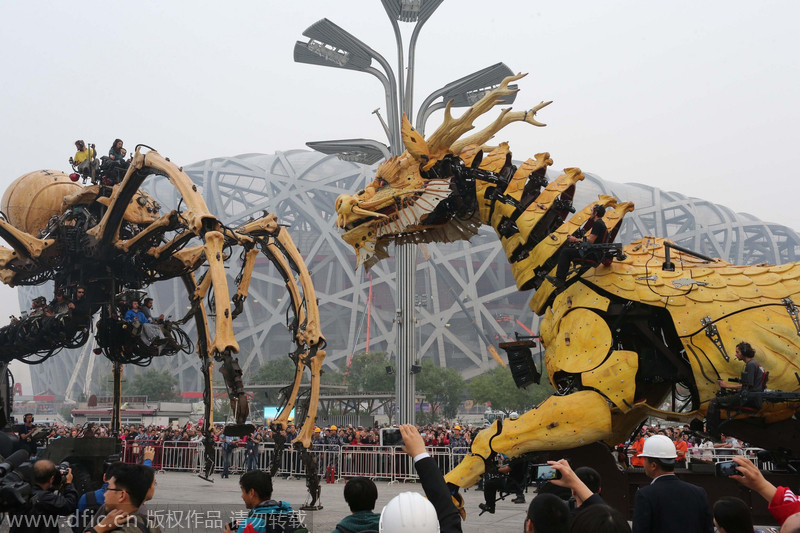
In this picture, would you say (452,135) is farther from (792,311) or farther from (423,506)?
(423,506)

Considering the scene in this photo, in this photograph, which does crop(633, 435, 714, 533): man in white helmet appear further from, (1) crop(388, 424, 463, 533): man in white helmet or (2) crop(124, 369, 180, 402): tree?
(2) crop(124, 369, 180, 402): tree

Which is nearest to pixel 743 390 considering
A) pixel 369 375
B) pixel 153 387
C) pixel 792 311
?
pixel 792 311

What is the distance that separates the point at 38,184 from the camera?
483 inches

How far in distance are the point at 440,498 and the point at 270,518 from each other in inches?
55.7

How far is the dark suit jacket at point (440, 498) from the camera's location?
2912 millimetres

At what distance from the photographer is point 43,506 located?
425 cm

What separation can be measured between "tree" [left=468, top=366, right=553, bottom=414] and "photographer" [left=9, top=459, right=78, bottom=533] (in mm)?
51047

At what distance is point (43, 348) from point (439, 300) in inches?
2965

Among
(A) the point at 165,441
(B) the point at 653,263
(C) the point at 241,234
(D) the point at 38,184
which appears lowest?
(A) the point at 165,441

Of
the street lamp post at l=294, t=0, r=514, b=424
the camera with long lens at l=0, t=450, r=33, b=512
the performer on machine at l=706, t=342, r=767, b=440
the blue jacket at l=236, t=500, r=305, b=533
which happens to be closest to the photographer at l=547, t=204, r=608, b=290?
the performer on machine at l=706, t=342, r=767, b=440

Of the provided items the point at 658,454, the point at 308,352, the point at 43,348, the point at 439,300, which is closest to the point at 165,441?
the point at 43,348

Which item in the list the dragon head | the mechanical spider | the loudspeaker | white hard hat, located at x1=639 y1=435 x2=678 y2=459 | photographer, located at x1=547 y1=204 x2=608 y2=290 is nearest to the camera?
white hard hat, located at x1=639 y1=435 x2=678 y2=459

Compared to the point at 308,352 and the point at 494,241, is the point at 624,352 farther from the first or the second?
the point at 494,241

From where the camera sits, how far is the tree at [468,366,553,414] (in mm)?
54625
